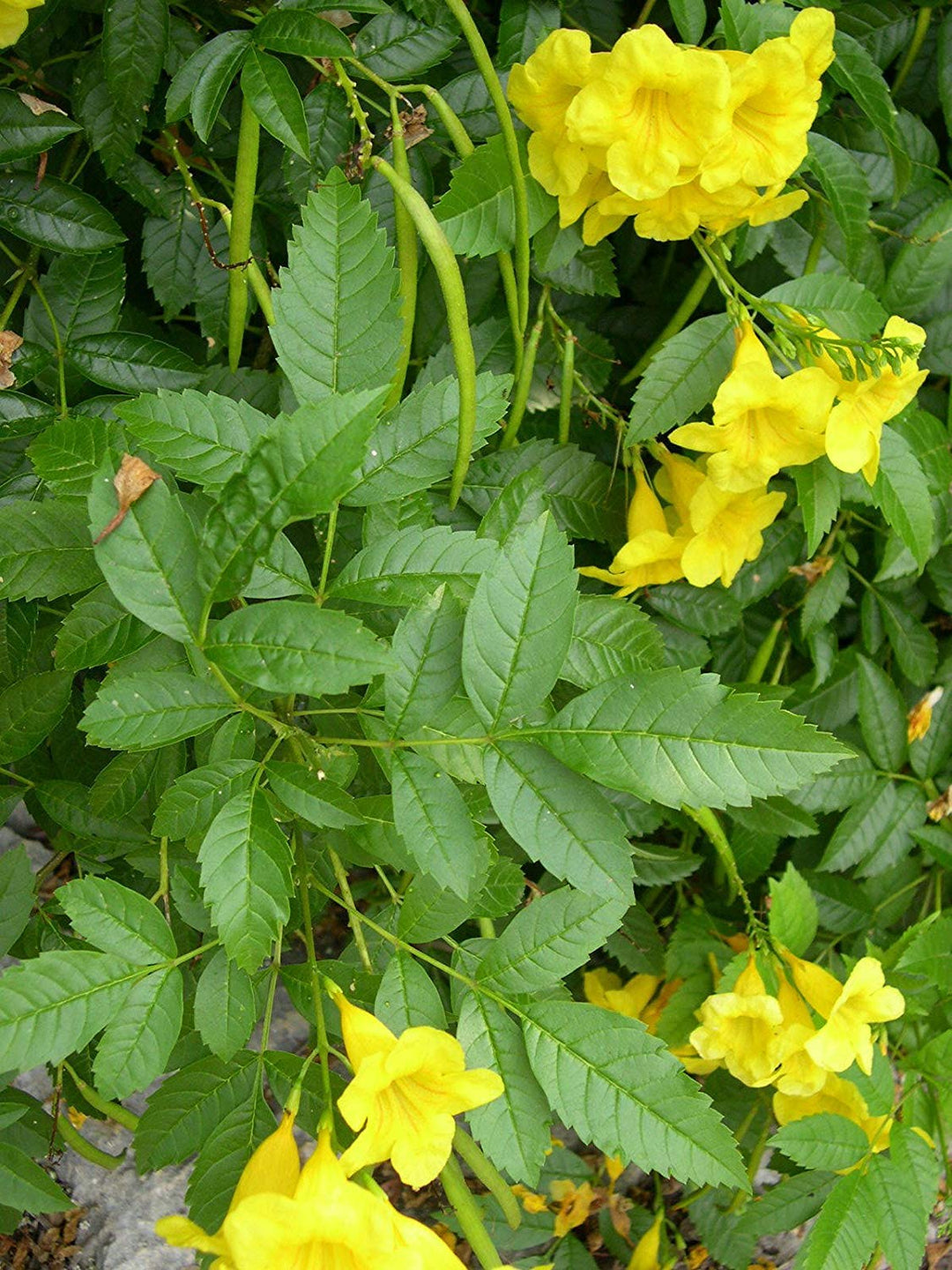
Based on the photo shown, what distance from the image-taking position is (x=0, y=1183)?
3.91ft

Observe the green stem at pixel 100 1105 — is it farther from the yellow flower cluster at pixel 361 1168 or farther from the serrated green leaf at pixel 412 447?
the serrated green leaf at pixel 412 447

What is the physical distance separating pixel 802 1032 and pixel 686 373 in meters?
0.88

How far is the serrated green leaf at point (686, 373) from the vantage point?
1297 mm

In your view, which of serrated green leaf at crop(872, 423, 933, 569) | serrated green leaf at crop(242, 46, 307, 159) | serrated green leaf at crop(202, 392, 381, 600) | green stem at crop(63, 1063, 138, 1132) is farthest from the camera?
green stem at crop(63, 1063, 138, 1132)

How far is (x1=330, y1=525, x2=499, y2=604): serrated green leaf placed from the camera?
97cm

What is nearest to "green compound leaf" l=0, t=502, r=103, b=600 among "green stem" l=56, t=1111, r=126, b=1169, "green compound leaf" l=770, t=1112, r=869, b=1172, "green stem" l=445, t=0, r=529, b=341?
"green stem" l=445, t=0, r=529, b=341

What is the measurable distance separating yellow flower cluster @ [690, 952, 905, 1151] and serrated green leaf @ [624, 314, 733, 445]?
0.73 metres

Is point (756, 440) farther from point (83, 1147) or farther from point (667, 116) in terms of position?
point (83, 1147)

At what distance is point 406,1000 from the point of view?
3.27 ft

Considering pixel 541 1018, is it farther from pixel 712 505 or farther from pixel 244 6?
pixel 244 6

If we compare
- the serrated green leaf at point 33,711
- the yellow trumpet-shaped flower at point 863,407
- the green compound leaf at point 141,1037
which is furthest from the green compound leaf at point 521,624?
the serrated green leaf at point 33,711

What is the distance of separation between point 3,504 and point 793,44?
1.01 m

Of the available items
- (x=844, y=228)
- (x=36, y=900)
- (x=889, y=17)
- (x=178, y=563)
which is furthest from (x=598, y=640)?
(x=889, y=17)

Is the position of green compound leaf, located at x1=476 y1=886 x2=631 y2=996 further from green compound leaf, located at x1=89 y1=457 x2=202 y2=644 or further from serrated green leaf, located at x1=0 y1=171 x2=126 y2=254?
serrated green leaf, located at x1=0 y1=171 x2=126 y2=254
